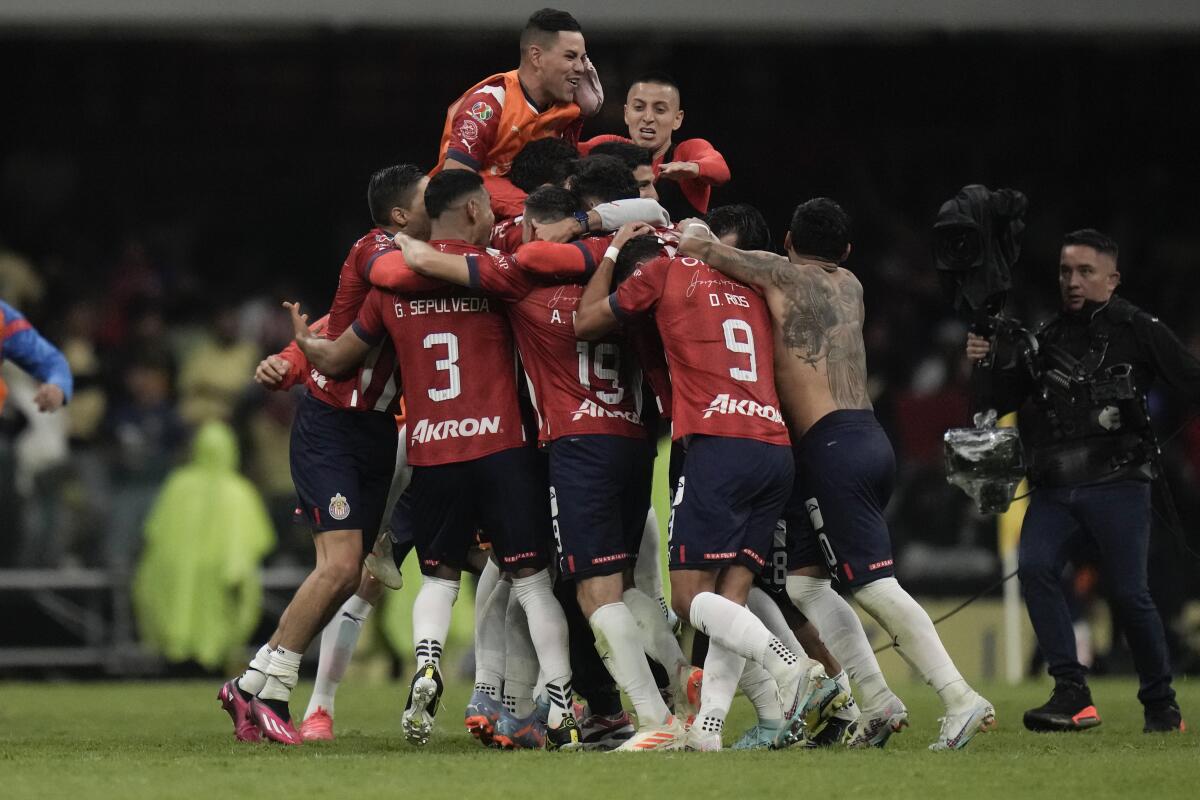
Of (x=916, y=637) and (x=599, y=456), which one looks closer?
(x=916, y=637)

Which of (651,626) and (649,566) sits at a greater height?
(649,566)

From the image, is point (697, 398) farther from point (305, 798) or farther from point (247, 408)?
point (247, 408)

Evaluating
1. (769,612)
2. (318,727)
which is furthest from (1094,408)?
(318,727)

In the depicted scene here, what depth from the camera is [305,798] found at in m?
5.61

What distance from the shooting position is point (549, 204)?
7648mm

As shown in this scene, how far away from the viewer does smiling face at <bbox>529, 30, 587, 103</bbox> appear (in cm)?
858

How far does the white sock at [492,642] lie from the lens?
7.97m

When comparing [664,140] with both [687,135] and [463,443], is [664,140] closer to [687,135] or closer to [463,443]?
[463,443]

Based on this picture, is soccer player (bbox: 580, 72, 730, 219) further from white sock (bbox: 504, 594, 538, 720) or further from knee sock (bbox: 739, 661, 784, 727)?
knee sock (bbox: 739, 661, 784, 727)

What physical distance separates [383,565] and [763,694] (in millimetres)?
1852

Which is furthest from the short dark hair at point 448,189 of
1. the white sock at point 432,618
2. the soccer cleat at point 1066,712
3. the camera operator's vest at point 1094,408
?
the soccer cleat at point 1066,712

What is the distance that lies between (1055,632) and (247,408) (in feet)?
29.7

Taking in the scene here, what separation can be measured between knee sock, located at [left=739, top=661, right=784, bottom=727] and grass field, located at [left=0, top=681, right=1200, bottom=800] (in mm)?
526

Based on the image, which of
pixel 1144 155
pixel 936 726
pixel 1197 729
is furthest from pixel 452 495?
pixel 1144 155
